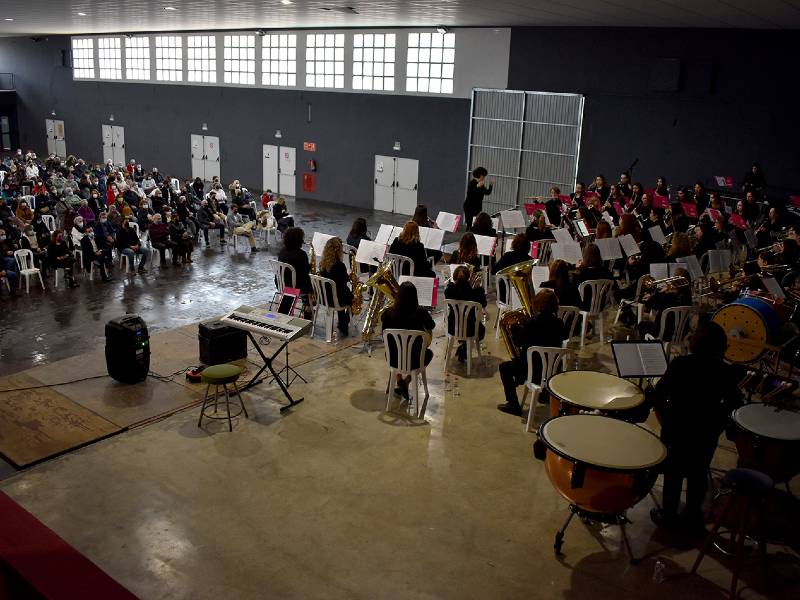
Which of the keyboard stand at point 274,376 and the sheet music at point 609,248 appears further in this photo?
the sheet music at point 609,248

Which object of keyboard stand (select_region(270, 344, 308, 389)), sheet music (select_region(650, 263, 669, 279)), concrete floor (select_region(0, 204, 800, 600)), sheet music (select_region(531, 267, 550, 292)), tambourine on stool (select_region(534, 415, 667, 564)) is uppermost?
sheet music (select_region(650, 263, 669, 279))

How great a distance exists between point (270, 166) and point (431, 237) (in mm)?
13168

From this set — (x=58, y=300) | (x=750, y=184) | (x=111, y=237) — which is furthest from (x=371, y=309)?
(x=750, y=184)

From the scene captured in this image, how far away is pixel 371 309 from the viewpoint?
8789 millimetres

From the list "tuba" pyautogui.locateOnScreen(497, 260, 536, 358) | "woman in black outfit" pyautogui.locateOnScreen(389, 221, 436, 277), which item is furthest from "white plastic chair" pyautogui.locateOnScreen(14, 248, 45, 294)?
"tuba" pyautogui.locateOnScreen(497, 260, 536, 358)

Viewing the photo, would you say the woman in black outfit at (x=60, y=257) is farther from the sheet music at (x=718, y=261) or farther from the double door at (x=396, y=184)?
the double door at (x=396, y=184)

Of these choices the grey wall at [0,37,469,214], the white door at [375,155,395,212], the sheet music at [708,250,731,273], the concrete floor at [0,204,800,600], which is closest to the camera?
the concrete floor at [0,204,800,600]

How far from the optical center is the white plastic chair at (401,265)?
9852mm

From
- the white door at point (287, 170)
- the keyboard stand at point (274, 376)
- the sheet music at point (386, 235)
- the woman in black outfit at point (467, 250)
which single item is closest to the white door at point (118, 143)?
the white door at point (287, 170)

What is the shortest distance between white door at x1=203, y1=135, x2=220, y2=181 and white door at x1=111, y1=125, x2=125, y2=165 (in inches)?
209

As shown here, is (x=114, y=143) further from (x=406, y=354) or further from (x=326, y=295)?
(x=406, y=354)

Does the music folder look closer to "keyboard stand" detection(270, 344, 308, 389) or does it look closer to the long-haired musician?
the long-haired musician

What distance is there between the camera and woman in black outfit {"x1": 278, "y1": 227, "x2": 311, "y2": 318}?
360 inches

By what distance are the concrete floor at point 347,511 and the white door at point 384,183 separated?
1296cm
